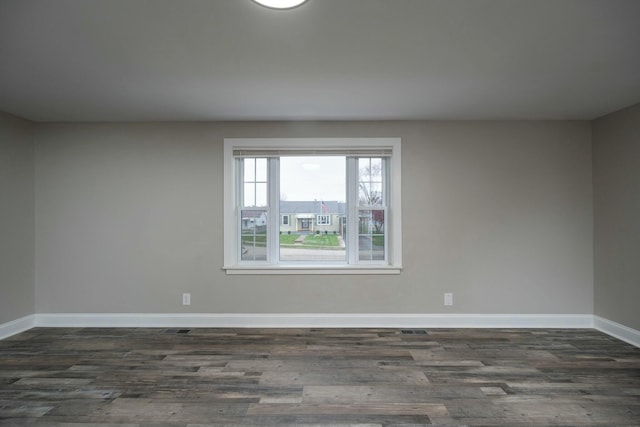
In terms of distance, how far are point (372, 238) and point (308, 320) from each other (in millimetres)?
1213

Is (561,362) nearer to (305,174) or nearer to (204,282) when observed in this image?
(305,174)

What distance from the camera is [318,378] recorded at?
9.03 ft

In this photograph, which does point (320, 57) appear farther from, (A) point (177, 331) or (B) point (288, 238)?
(A) point (177, 331)

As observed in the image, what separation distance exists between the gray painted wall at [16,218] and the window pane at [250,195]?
239 cm

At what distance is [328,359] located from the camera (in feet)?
10.2

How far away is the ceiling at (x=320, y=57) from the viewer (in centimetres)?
188

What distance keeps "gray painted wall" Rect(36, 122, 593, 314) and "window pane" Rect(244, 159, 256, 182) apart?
0.31 meters

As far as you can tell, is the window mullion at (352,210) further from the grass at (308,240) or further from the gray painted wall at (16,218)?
the gray painted wall at (16,218)

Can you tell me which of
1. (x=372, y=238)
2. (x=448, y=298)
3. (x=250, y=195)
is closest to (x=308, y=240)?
(x=372, y=238)

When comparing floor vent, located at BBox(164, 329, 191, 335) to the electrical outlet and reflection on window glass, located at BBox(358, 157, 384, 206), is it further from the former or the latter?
the electrical outlet

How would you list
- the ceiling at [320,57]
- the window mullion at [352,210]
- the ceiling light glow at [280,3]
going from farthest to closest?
the window mullion at [352,210]
the ceiling at [320,57]
the ceiling light glow at [280,3]

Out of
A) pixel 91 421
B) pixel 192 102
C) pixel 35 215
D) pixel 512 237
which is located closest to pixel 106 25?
pixel 192 102

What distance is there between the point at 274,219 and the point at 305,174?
2.16 ft

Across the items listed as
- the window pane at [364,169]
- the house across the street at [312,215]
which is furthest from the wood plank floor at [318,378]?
the window pane at [364,169]
